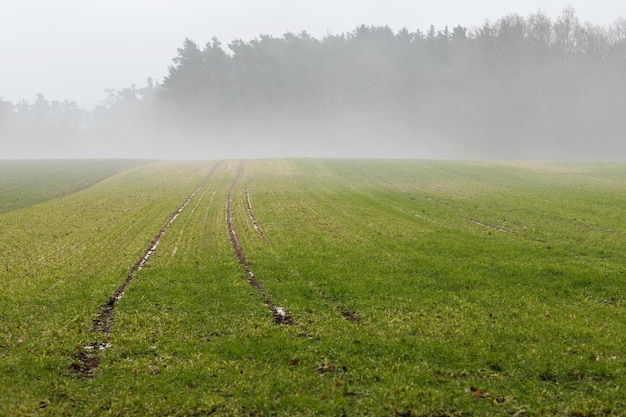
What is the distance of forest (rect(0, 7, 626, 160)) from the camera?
293 feet

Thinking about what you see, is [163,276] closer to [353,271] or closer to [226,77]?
[353,271]

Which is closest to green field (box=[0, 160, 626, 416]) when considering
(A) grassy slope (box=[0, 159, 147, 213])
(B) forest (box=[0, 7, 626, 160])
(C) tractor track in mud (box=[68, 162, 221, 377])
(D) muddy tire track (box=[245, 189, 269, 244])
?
(C) tractor track in mud (box=[68, 162, 221, 377])

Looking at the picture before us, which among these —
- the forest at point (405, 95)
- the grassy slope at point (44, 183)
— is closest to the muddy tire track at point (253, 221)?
the grassy slope at point (44, 183)

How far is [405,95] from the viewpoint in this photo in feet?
364

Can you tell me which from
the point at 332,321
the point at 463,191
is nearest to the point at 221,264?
the point at 332,321

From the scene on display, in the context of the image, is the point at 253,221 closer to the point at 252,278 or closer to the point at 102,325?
the point at 252,278

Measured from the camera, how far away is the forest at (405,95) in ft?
293

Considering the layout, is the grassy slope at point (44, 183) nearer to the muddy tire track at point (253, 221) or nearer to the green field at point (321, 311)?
the green field at point (321, 311)

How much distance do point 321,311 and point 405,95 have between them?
105330 mm

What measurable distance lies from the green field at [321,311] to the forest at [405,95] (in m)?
72.9

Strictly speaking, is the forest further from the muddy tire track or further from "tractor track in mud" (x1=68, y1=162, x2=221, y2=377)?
"tractor track in mud" (x1=68, y1=162, x2=221, y2=377)

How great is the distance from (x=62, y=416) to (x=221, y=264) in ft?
30.0

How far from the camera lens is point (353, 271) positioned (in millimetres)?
15609

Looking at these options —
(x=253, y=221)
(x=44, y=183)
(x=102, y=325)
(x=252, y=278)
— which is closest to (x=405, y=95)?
(x=44, y=183)
